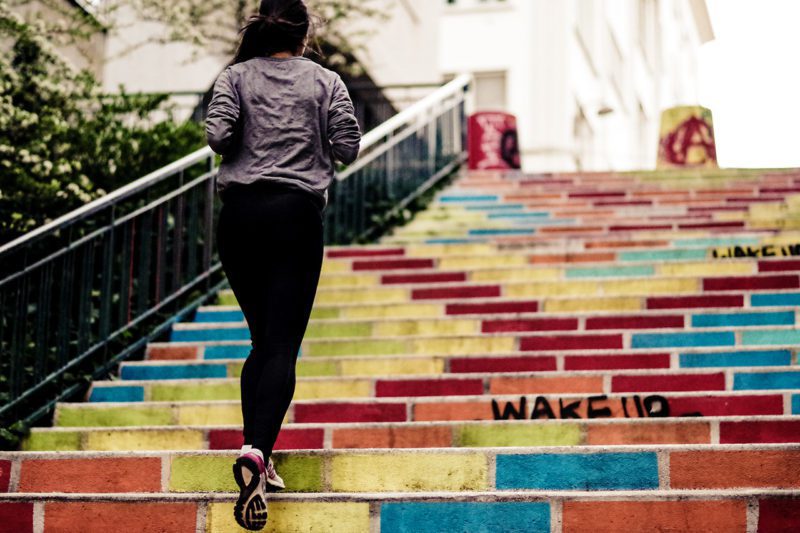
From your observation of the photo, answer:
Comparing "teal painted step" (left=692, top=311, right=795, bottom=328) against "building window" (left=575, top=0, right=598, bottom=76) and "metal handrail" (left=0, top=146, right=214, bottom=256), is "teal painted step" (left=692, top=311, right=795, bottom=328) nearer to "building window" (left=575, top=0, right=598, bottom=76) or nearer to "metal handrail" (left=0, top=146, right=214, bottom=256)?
"metal handrail" (left=0, top=146, right=214, bottom=256)

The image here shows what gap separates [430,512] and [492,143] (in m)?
9.09

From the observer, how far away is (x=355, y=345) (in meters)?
5.54

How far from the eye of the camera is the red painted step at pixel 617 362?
189 inches

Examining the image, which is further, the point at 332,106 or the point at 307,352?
the point at 307,352

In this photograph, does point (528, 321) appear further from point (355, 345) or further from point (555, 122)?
point (555, 122)

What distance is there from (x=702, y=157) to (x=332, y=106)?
378 inches

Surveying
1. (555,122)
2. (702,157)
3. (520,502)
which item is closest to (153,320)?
(520,502)

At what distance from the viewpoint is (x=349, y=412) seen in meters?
4.47

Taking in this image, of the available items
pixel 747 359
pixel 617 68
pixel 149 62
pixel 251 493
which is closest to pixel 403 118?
pixel 149 62

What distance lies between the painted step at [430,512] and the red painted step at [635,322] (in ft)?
8.36

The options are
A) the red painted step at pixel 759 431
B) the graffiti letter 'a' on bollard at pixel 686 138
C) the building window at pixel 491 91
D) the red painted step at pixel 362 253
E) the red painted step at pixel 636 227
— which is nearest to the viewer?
the red painted step at pixel 759 431

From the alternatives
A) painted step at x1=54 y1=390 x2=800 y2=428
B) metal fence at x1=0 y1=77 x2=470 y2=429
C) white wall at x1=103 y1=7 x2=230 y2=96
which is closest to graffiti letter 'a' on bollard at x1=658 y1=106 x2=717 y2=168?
metal fence at x1=0 y1=77 x2=470 y2=429

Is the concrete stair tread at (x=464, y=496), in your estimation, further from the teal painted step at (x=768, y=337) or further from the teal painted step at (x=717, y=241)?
the teal painted step at (x=717, y=241)

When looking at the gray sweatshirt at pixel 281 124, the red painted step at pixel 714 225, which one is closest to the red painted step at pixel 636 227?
the red painted step at pixel 714 225
